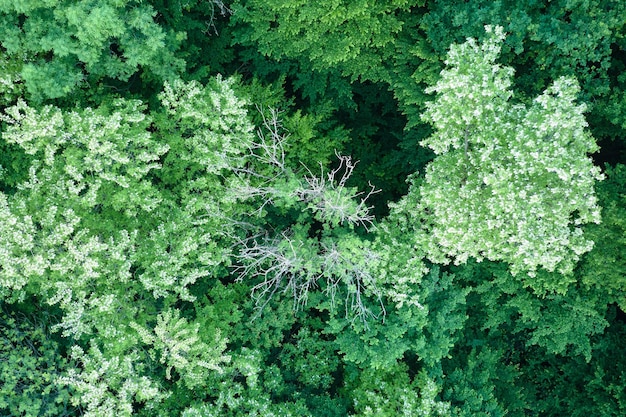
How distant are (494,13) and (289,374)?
1060 cm

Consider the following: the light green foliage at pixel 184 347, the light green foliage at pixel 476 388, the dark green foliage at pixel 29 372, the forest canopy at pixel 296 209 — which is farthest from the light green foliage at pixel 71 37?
the light green foliage at pixel 476 388

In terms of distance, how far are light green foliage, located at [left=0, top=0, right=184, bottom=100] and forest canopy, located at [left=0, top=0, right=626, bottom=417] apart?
51 millimetres

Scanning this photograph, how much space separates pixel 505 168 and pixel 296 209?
572 cm

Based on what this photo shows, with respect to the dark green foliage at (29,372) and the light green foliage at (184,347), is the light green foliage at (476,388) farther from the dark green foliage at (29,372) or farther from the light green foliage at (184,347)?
the dark green foliage at (29,372)

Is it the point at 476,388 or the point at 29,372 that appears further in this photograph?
the point at 476,388

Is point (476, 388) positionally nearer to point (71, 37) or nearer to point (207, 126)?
point (207, 126)

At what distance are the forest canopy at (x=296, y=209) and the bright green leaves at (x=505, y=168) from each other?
58mm

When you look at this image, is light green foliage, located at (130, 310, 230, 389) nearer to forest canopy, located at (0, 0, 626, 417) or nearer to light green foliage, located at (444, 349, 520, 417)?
forest canopy, located at (0, 0, 626, 417)

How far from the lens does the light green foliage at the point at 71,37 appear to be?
9.86m

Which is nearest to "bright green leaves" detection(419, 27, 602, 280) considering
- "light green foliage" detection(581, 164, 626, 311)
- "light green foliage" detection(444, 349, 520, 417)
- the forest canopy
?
the forest canopy

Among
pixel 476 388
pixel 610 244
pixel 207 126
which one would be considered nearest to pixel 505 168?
pixel 610 244

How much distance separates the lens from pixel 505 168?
10.3 meters

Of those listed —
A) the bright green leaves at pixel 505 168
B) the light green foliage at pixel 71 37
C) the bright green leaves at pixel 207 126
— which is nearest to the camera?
the bright green leaves at pixel 505 168

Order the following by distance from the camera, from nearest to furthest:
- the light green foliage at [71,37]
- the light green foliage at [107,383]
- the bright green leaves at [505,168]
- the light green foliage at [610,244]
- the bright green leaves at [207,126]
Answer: the bright green leaves at [505,168], the light green foliage at [71,37], the light green foliage at [107,383], the light green foliage at [610,244], the bright green leaves at [207,126]
